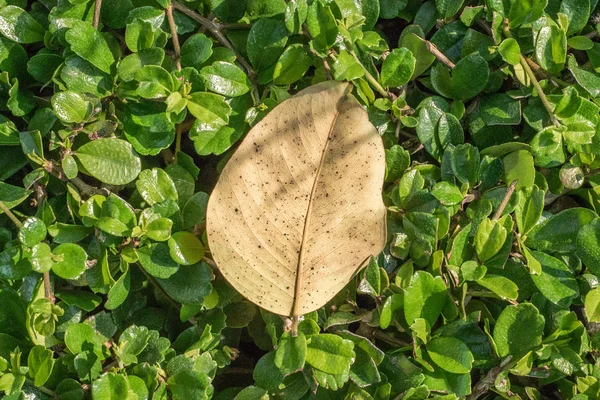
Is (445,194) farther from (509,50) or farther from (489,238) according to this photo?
(509,50)

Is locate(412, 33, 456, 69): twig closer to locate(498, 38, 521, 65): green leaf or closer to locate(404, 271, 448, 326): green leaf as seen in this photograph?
locate(498, 38, 521, 65): green leaf

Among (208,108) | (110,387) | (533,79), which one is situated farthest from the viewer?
(533,79)

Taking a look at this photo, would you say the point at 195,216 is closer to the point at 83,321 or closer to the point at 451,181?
the point at 83,321

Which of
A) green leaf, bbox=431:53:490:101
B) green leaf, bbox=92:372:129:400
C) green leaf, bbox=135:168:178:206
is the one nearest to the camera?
green leaf, bbox=92:372:129:400

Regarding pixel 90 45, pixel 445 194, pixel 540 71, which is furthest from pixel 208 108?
pixel 540 71

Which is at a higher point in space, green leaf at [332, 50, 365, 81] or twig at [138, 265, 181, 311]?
green leaf at [332, 50, 365, 81]

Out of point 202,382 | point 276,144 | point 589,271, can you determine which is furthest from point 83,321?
point 589,271

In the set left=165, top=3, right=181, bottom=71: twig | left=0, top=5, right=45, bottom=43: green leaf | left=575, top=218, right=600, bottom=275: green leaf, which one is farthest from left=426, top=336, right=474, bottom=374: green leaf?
left=0, top=5, right=45, bottom=43: green leaf
